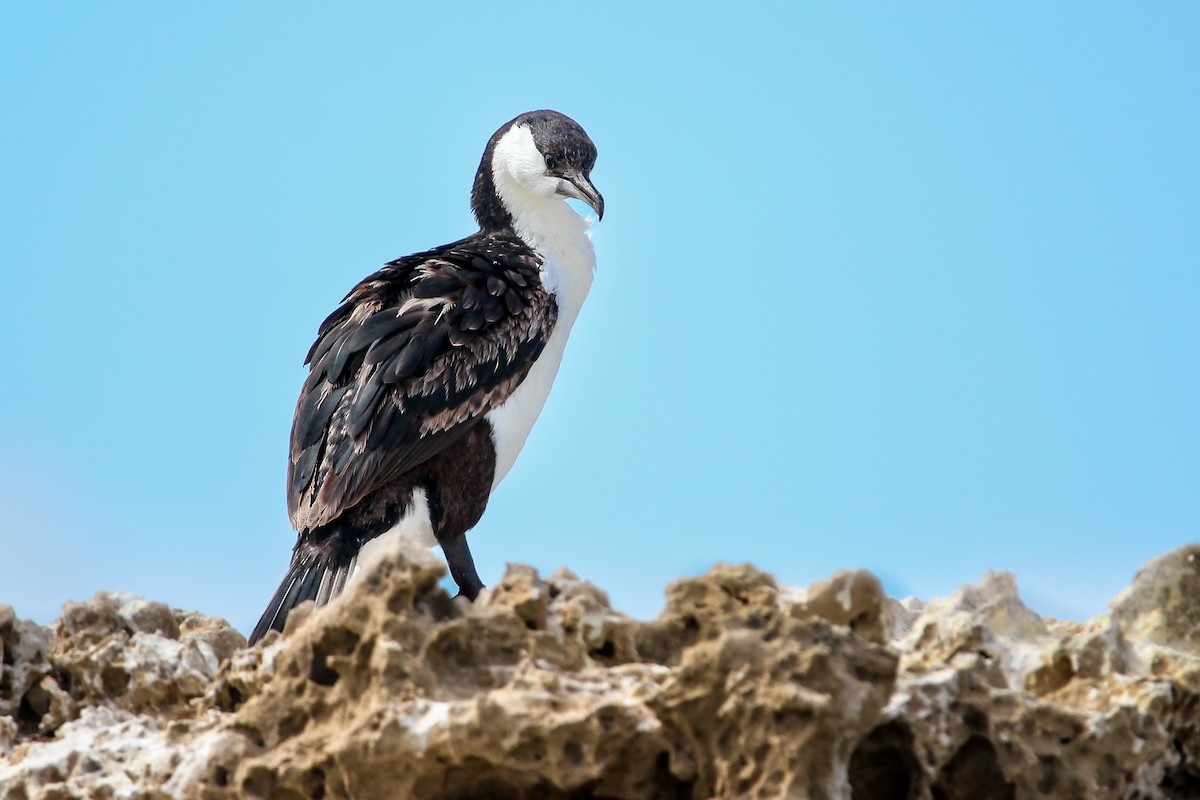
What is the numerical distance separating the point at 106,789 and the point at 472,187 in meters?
5.80

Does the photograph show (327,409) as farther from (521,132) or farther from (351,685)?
(351,685)

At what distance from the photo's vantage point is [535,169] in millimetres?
8570

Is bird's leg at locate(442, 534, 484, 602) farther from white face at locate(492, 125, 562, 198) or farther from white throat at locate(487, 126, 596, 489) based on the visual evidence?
white face at locate(492, 125, 562, 198)

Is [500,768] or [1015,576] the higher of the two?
[1015,576]

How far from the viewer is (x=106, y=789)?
383cm

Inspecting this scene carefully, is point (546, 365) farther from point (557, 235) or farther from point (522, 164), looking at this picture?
point (522, 164)

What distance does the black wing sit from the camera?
23.2ft

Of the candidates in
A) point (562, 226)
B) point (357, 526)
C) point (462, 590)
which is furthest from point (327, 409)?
point (562, 226)

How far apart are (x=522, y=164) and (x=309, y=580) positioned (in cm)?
300

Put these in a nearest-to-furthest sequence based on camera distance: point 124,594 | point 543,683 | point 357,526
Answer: point 543,683 < point 124,594 < point 357,526

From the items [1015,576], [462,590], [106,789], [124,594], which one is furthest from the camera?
[462,590]

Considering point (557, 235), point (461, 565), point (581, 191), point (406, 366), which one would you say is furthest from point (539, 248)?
point (461, 565)

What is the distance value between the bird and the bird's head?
2.0 inches

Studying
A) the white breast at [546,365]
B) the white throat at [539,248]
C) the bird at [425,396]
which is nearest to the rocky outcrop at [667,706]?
the bird at [425,396]
